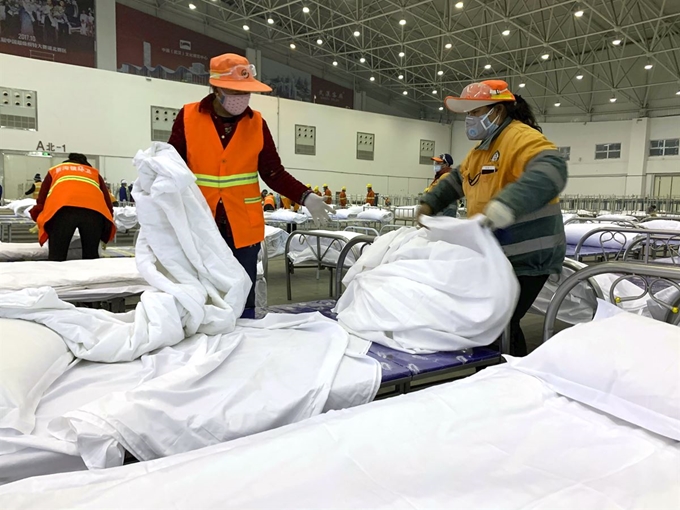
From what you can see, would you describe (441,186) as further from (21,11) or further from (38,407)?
(21,11)

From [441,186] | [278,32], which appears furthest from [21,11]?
[441,186]

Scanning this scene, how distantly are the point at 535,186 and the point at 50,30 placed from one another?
16015 mm

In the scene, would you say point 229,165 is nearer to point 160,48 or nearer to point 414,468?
point 414,468

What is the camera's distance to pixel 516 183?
174 centimetres

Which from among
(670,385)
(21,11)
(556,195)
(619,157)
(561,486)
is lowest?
(561,486)

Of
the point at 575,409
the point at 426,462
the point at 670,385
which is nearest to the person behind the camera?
the point at 426,462

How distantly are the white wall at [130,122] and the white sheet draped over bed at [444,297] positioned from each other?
12934 millimetres

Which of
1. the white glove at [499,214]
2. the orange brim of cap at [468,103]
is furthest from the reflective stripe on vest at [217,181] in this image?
the white glove at [499,214]

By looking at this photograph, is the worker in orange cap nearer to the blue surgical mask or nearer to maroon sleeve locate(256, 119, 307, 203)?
maroon sleeve locate(256, 119, 307, 203)

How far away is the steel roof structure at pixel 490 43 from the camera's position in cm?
1408

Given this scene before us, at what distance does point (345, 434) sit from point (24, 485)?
26.0 inches

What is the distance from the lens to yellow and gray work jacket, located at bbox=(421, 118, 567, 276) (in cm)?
174

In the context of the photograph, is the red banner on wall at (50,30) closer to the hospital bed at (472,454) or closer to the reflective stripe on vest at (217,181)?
the reflective stripe on vest at (217,181)

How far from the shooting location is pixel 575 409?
1368 millimetres
